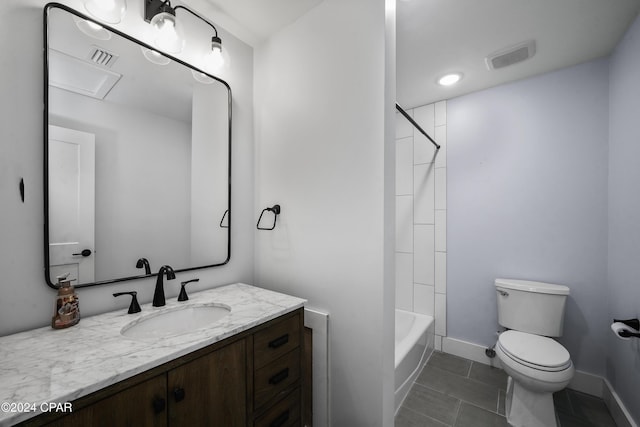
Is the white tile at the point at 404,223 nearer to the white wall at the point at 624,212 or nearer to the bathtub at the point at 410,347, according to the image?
the bathtub at the point at 410,347

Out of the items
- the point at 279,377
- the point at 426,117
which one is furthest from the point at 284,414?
the point at 426,117

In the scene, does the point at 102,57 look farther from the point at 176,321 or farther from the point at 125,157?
the point at 176,321

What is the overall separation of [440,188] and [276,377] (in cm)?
212

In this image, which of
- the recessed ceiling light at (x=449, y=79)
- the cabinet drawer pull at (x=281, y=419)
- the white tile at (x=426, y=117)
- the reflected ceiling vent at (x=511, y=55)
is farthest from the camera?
the white tile at (x=426, y=117)

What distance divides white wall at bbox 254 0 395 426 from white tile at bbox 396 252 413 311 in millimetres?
1409

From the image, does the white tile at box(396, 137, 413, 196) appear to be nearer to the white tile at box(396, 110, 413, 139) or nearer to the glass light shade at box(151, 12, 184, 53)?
the white tile at box(396, 110, 413, 139)

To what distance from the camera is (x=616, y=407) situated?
1539 mm

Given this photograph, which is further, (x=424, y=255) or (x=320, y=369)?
(x=424, y=255)

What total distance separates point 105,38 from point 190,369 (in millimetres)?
1430

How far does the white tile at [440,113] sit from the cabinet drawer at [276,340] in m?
2.25

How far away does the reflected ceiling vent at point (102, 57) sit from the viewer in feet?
3.51

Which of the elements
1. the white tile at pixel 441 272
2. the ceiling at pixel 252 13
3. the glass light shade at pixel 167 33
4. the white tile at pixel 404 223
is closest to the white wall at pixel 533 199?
the white tile at pixel 441 272

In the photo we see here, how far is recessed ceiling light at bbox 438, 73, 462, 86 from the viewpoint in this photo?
198 cm

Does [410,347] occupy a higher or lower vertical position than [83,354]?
lower
